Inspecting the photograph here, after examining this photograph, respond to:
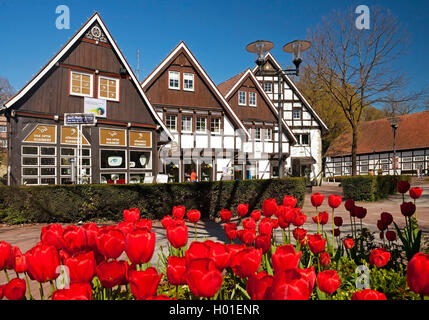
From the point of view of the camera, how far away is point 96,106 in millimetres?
14508

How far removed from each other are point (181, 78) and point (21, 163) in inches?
436

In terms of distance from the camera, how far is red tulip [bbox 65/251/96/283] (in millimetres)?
1040

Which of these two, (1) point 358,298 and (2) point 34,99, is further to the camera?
(2) point 34,99

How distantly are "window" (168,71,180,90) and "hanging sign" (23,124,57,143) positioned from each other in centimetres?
832

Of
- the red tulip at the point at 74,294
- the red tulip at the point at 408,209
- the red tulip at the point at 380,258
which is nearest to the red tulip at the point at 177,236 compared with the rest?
the red tulip at the point at 74,294

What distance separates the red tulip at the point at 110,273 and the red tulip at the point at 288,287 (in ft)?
1.99

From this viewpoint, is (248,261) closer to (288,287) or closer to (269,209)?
(288,287)

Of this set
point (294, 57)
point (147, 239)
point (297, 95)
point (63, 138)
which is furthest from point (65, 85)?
point (297, 95)

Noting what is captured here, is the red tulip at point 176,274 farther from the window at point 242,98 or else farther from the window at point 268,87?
the window at point 268,87

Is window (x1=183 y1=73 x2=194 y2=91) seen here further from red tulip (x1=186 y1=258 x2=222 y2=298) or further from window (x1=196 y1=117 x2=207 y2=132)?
red tulip (x1=186 y1=258 x2=222 y2=298)

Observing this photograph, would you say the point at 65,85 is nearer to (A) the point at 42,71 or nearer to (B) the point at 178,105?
(A) the point at 42,71

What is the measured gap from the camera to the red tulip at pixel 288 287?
790 millimetres
